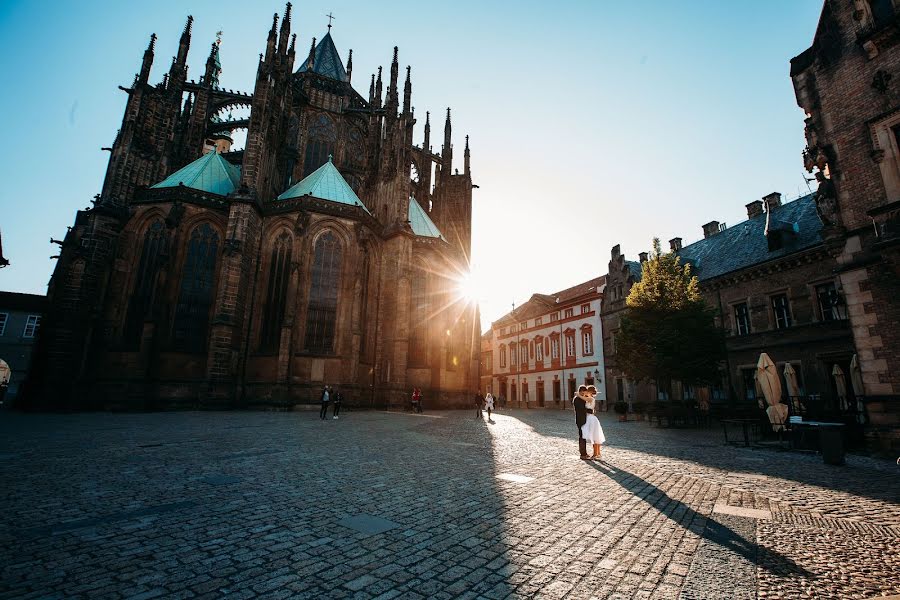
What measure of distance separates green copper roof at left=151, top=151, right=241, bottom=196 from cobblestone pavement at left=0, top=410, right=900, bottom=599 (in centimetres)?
1958

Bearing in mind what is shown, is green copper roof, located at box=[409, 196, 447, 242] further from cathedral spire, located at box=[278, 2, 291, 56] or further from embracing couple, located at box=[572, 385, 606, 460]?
embracing couple, located at box=[572, 385, 606, 460]

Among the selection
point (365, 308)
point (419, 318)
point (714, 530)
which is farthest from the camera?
point (419, 318)

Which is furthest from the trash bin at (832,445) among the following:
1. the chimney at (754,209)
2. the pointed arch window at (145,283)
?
the pointed arch window at (145,283)

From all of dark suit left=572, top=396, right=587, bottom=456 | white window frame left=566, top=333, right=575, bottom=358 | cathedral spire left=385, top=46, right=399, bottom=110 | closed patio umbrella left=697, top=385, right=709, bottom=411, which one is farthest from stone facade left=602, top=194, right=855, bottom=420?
cathedral spire left=385, top=46, right=399, bottom=110

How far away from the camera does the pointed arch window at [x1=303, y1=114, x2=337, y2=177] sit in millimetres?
30255

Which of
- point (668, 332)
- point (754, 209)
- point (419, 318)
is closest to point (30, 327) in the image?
point (419, 318)

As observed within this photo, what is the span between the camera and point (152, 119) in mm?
25266

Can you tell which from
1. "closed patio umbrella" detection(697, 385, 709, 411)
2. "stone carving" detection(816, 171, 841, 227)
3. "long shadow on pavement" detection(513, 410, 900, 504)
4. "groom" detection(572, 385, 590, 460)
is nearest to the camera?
"long shadow on pavement" detection(513, 410, 900, 504)

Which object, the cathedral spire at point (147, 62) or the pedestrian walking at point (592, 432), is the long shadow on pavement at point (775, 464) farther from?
the cathedral spire at point (147, 62)

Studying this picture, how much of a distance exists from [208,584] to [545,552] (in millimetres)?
2649

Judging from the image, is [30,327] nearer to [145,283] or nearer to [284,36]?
[145,283]

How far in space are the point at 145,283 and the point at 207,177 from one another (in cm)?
730

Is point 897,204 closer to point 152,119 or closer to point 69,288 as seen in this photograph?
point 69,288

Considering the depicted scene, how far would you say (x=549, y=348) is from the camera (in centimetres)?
4219
